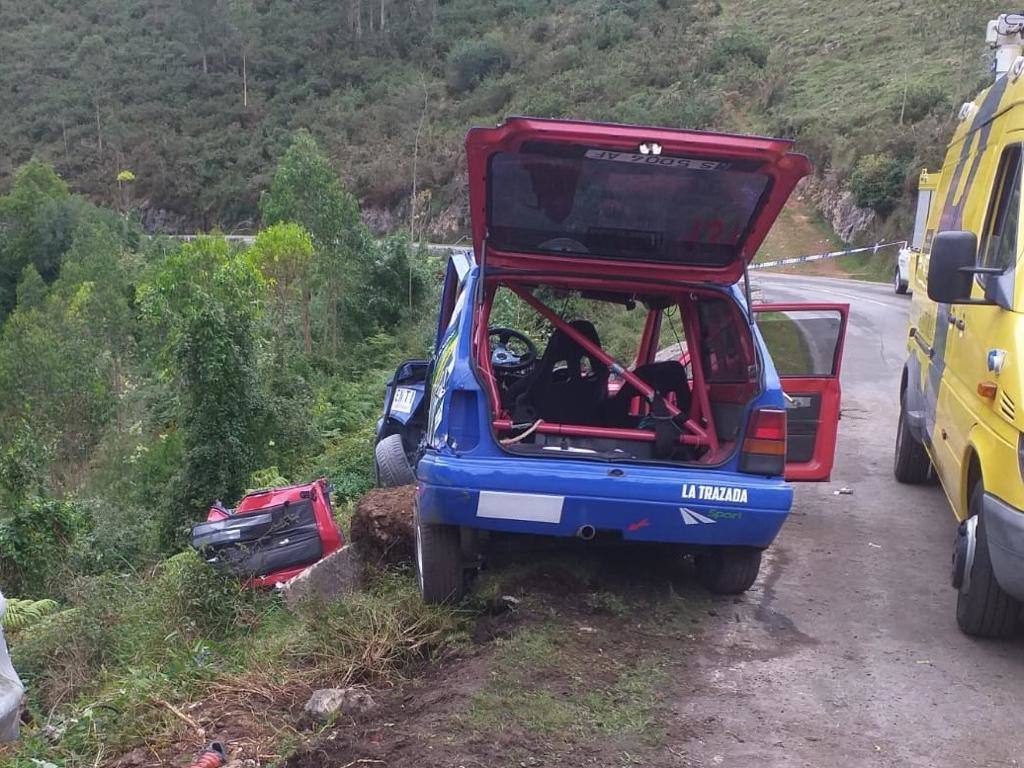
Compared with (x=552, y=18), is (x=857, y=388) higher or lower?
lower

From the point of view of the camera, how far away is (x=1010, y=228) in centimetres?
491

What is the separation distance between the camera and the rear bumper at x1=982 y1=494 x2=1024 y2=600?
406cm

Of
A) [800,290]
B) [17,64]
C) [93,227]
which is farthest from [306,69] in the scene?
[800,290]

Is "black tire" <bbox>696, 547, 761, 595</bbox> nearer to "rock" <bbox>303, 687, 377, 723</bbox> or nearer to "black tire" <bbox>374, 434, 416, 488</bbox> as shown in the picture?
"rock" <bbox>303, 687, 377, 723</bbox>

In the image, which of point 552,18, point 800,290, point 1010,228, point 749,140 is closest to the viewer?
point 749,140

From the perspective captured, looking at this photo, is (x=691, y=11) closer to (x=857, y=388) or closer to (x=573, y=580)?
(x=857, y=388)

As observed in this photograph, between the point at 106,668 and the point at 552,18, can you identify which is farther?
the point at 552,18

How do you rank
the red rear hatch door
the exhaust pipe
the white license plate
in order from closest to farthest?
the red rear hatch door < the exhaust pipe < the white license plate

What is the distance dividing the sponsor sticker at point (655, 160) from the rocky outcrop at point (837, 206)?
3200 centimetres

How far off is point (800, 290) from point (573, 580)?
21.6 metres

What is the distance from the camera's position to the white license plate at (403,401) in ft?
24.6

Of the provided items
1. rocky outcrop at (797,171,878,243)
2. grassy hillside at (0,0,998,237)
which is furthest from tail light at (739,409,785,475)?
rocky outcrop at (797,171,878,243)

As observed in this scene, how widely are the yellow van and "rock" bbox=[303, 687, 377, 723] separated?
274 centimetres

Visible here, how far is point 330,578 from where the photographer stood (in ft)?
19.1
